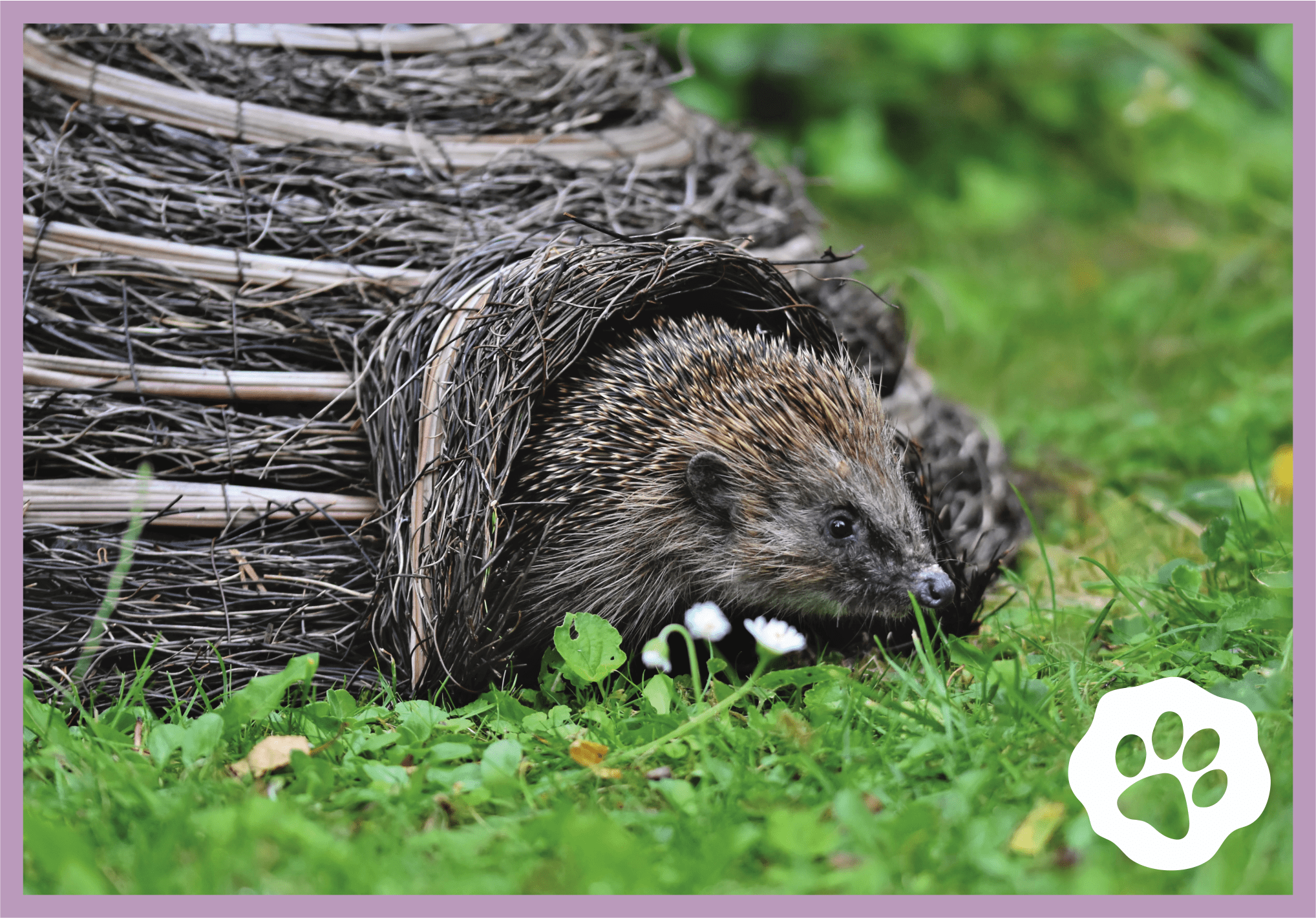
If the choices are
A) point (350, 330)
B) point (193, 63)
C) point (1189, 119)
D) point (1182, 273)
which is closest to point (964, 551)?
point (350, 330)

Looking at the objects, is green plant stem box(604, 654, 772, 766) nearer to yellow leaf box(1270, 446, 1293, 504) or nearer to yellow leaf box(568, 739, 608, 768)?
yellow leaf box(568, 739, 608, 768)

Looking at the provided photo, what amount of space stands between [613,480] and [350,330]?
3.71ft

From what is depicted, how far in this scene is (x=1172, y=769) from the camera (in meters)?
2.88

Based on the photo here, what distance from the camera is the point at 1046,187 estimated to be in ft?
31.8

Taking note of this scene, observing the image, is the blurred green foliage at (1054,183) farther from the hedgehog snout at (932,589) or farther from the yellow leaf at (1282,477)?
the hedgehog snout at (932,589)

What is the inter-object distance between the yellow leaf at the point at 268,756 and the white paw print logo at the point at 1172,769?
2.04 metres

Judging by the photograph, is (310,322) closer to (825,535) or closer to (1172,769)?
(825,535)

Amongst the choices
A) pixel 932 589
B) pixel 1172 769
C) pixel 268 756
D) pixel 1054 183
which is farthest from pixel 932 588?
pixel 1054 183

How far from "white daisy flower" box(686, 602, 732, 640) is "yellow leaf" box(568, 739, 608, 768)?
0.54 metres

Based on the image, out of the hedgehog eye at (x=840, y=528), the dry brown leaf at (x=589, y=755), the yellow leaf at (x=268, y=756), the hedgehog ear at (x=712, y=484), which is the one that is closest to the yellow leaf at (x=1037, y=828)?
the dry brown leaf at (x=589, y=755)

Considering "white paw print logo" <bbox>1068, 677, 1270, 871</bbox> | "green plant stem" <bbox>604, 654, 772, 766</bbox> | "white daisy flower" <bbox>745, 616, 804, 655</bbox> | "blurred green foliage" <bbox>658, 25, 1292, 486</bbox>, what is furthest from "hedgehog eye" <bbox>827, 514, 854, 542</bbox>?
"blurred green foliage" <bbox>658, 25, 1292, 486</bbox>

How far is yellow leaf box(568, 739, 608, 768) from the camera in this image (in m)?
3.08

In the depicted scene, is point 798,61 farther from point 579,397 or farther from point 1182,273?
point 579,397

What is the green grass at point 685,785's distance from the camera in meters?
2.51
